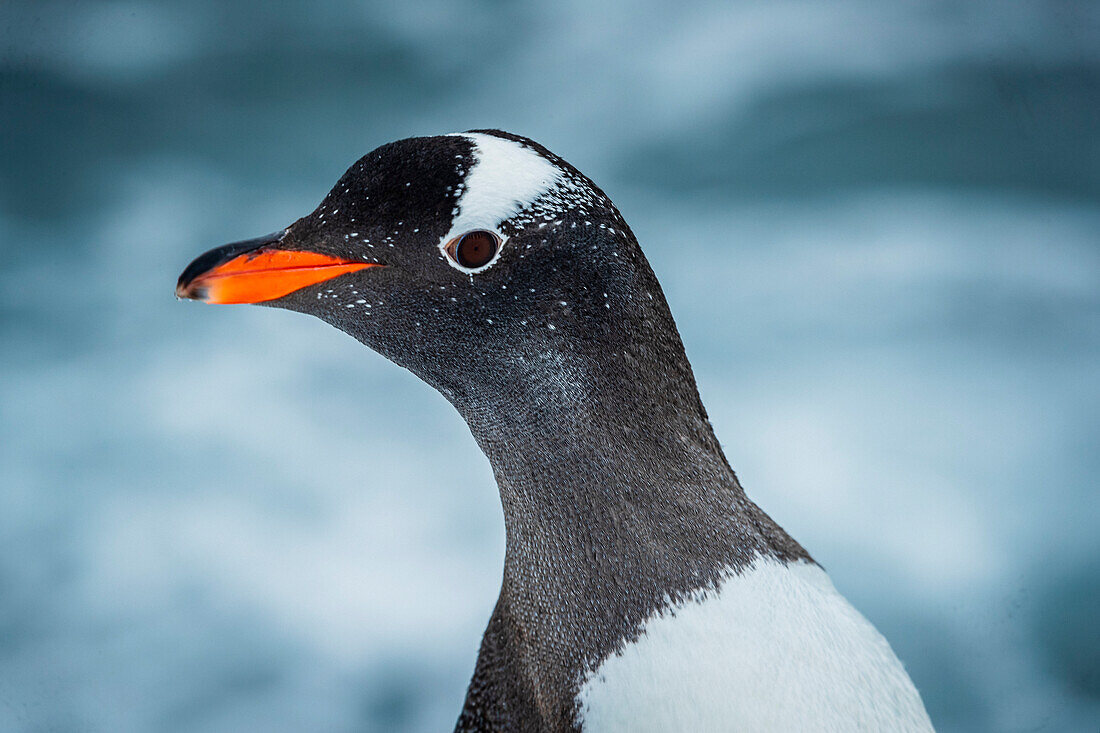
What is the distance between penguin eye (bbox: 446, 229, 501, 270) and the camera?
2.32 feet

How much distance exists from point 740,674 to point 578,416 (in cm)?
20

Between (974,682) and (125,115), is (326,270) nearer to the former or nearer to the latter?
(974,682)

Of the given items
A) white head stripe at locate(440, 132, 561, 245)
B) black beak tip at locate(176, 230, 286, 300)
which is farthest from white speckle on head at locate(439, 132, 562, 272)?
black beak tip at locate(176, 230, 286, 300)

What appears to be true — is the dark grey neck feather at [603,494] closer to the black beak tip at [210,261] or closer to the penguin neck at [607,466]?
the penguin neck at [607,466]

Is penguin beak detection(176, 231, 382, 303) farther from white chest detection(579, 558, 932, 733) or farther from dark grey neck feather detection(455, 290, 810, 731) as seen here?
white chest detection(579, 558, 932, 733)

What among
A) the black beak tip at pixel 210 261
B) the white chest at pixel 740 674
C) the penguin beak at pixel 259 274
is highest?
the black beak tip at pixel 210 261

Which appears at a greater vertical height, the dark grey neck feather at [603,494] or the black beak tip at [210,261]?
the black beak tip at [210,261]

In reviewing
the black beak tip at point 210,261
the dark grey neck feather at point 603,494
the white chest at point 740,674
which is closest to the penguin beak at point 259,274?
the black beak tip at point 210,261

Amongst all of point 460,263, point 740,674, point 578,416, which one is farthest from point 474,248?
point 740,674

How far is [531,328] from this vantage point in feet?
2.36

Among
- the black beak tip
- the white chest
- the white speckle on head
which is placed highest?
the black beak tip

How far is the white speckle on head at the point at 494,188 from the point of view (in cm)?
70

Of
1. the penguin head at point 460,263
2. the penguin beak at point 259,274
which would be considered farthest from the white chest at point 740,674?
the penguin beak at point 259,274

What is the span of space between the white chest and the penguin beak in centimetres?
32
